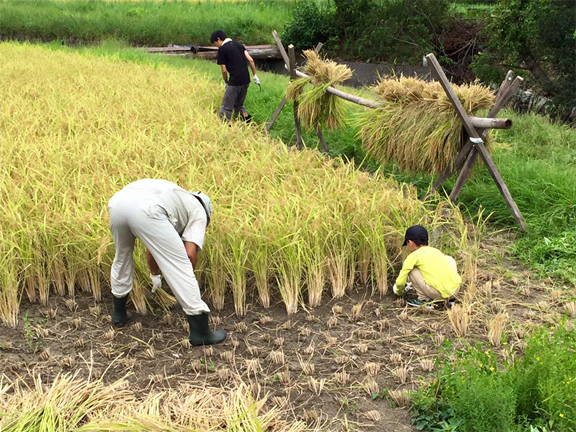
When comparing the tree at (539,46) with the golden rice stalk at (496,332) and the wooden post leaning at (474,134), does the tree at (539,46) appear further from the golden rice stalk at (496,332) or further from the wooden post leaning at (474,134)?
the golden rice stalk at (496,332)

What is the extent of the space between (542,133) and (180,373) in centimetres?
535

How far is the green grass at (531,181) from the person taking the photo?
4398mm

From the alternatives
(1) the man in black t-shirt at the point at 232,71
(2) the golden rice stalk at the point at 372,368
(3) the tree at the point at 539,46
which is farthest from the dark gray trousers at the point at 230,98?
(2) the golden rice stalk at the point at 372,368

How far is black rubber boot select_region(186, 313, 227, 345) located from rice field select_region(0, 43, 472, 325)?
377mm

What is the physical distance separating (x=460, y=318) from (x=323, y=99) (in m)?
3.39

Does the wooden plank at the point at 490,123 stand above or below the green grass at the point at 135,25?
above

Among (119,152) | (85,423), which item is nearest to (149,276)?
(85,423)

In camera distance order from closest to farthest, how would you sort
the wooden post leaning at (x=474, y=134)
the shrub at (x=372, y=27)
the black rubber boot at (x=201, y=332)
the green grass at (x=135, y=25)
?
1. the black rubber boot at (x=201, y=332)
2. the wooden post leaning at (x=474, y=134)
3. the shrub at (x=372, y=27)
4. the green grass at (x=135, y=25)

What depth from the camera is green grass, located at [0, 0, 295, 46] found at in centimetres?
1706

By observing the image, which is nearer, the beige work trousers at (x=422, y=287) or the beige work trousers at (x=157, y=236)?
the beige work trousers at (x=157, y=236)

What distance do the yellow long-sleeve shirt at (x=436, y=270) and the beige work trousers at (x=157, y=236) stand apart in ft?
4.00

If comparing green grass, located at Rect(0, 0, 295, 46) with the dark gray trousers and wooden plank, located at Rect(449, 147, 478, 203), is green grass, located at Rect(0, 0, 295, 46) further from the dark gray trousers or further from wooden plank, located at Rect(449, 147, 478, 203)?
wooden plank, located at Rect(449, 147, 478, 203)

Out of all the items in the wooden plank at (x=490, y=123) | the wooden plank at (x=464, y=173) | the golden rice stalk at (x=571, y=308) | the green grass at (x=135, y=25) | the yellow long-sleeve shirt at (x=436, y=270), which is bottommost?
the green grass at (x=135, y=25)

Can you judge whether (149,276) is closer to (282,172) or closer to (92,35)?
(282,172)
